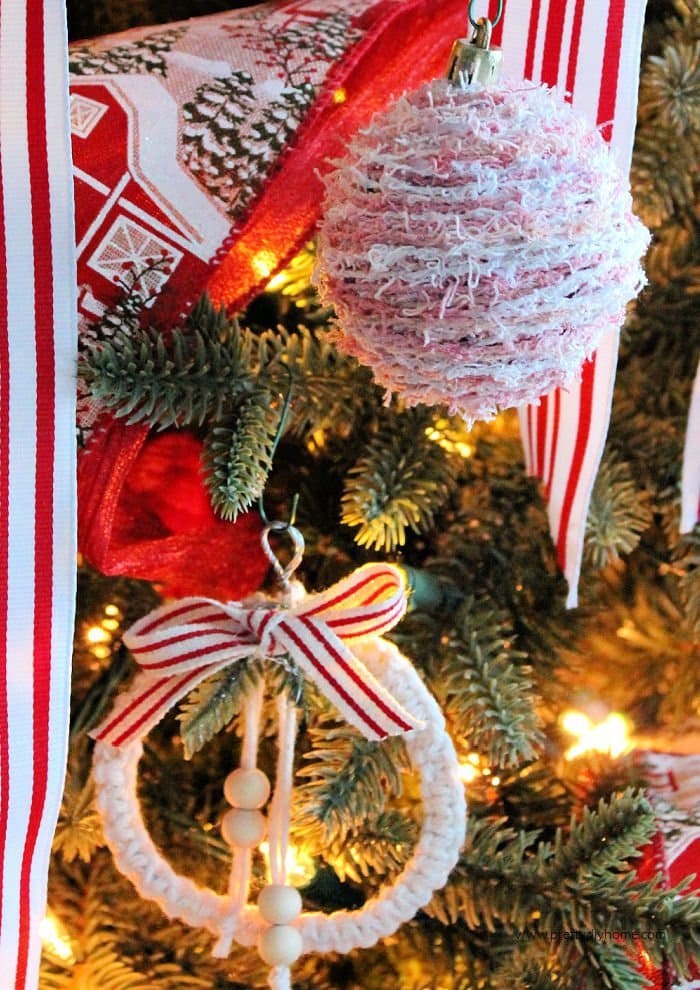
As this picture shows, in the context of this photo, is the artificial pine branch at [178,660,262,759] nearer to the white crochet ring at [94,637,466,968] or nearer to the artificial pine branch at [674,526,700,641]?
the white crochet ring at [94,637,466,968]

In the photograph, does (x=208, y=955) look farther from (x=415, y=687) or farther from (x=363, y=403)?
(x=363, y=403)

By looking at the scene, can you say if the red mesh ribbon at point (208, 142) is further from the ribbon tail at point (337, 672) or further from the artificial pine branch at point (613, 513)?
the artificial pine branch at point (613, 513)

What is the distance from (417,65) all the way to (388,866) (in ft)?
1.53

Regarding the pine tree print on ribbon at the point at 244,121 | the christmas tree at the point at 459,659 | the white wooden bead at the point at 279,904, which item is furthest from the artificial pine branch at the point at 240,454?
the white wooden bead at the point at 279,904

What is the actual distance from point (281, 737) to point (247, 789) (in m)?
0.04

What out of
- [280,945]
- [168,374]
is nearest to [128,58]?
[168,374]

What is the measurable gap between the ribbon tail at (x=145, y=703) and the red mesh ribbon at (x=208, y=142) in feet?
0.23

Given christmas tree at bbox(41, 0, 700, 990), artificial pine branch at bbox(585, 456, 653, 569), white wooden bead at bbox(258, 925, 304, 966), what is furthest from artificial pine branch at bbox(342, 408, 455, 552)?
white wooden bead at bbox(258, 925, 304, 966)

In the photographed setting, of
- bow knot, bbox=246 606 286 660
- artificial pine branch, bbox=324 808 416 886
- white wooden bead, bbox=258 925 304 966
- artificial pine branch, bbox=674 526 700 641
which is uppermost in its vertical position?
artificial pine branch, bbox=674 526 700 641

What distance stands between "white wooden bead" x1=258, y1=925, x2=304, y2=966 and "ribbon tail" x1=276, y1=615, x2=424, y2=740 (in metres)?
0.14

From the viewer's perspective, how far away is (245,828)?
0.55m

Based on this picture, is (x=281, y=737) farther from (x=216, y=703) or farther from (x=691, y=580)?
(x=691, y=580)

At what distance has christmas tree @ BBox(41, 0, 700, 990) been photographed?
1.77 feet

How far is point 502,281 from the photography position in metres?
0.34
